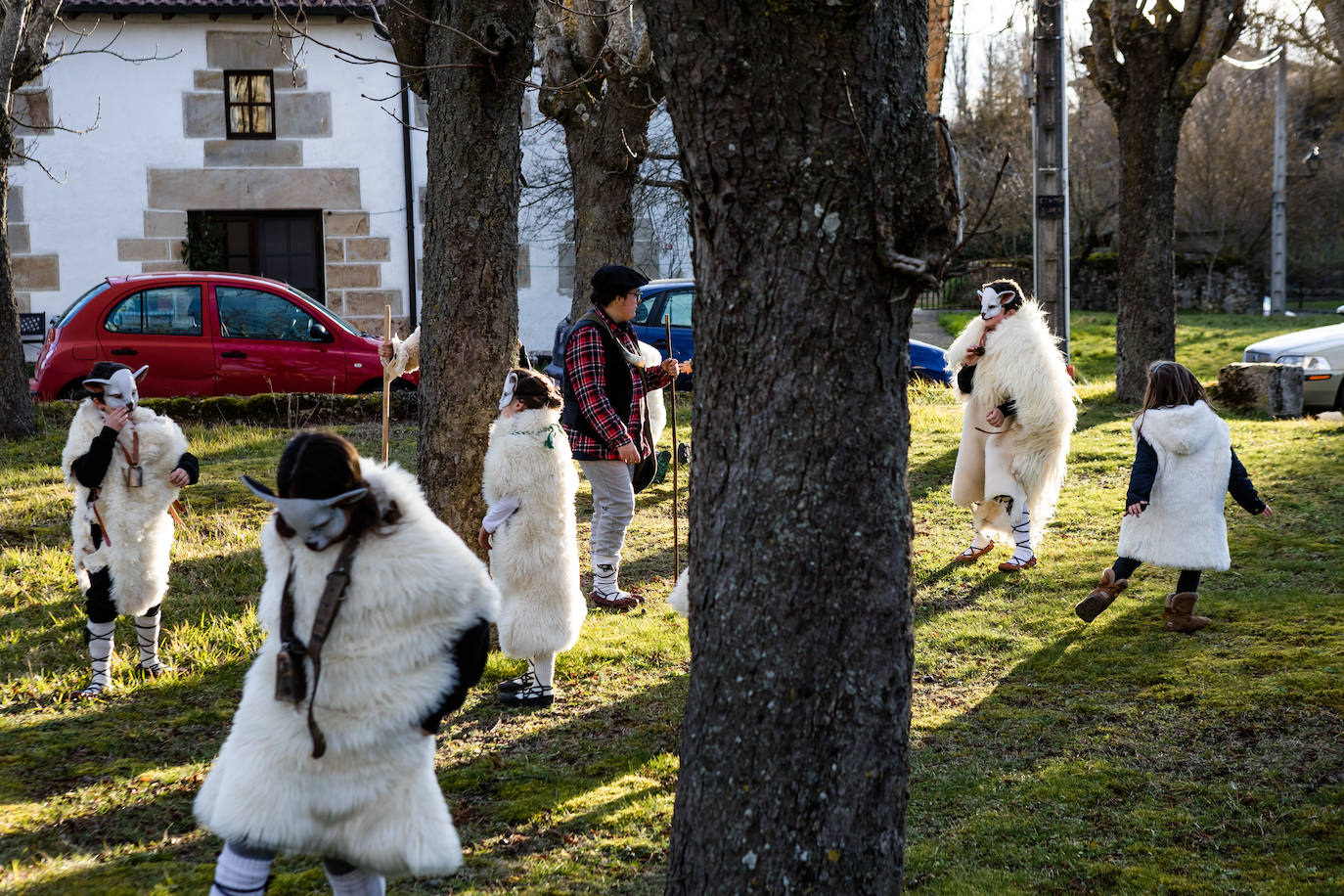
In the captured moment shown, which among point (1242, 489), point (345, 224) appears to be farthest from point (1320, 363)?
point (345, 224)

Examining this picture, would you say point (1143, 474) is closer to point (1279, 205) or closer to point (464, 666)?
point (464, 666)

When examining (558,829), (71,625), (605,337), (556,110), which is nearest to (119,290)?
(556,110)

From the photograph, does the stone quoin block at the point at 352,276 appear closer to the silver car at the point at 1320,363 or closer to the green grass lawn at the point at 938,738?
the green grass lawn at the point at 938,738

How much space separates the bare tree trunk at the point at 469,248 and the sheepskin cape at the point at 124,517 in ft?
4.57

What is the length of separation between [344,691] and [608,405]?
3.89 metres

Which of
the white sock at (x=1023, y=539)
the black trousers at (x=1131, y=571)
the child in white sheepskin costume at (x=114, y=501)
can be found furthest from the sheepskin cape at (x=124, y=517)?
the white sock at (x=1023, y=539)

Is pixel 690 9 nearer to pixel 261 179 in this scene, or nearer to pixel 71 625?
pixel 71 625

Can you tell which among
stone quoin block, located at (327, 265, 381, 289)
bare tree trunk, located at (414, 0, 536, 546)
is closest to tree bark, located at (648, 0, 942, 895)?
bare tree trunk, located at (414, 0, 536, 546)

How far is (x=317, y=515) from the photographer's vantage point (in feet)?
10.8

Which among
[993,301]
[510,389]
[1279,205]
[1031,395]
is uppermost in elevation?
[1279,205]

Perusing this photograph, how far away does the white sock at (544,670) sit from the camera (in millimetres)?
5906

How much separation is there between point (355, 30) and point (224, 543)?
1465 cm

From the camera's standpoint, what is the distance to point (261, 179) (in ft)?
68.6

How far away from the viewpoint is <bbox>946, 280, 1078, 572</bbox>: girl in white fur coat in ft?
25.6
